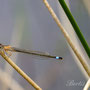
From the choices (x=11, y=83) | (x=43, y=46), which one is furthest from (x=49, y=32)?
(x=11, y=83)

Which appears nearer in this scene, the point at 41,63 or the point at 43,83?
the point at 43,83

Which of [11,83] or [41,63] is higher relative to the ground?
[11,83]

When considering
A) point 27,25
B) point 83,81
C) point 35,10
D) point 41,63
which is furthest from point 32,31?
point 83,81

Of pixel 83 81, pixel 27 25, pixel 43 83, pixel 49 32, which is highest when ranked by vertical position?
pixel 27 25

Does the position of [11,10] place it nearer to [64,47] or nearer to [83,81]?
[64,47]

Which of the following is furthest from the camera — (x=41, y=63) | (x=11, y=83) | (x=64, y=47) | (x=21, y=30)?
(x=41, y=63)

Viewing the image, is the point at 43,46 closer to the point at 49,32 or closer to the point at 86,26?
the point at 49,32

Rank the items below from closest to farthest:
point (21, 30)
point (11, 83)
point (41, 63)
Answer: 1. point (11, 83)
2. point (21, 30)
3. point (41, 63)
